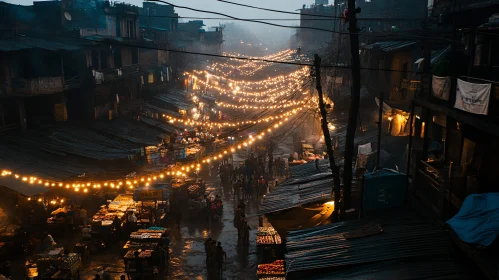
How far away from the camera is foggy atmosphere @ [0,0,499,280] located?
12688 millimetres

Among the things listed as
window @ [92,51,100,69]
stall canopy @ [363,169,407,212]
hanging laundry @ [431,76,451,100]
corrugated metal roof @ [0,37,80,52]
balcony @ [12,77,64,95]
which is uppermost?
corrugated metal roof @ [0,37,80,52]

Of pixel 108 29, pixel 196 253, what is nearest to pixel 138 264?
pixel 196 253

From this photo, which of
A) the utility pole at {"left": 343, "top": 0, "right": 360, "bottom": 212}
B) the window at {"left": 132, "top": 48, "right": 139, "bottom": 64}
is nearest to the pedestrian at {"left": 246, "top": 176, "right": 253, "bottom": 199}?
the utility pole at {"left": 343, "top": 0, "right": 360, "bottom": 212}

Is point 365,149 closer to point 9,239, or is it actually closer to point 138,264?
point 138,264

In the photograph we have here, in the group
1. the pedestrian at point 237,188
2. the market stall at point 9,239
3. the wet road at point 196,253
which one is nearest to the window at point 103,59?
the pedestrian at point 237,188

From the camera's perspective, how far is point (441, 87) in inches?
597

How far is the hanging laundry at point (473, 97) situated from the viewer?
1185cm

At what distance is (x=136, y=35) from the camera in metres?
41.4

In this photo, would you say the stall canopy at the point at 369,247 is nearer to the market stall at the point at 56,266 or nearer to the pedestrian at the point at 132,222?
the market stall at the point at 56,266

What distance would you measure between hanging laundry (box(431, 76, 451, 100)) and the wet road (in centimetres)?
1069

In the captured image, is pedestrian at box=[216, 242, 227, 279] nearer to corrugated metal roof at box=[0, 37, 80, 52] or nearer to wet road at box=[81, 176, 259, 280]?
wet road at box=[81, 176, 259, 280]

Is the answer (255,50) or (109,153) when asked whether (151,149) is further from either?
(255,50)

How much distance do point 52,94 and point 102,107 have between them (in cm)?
438

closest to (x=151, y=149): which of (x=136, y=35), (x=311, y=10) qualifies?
(x=136, y=35)
